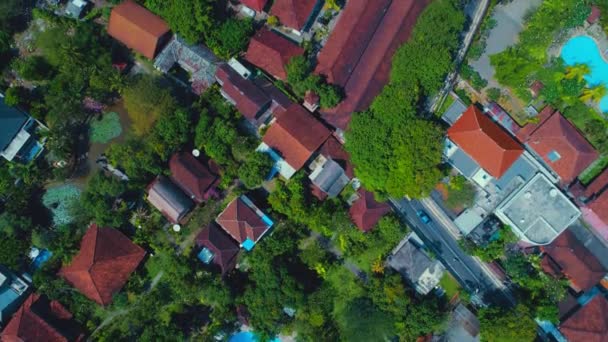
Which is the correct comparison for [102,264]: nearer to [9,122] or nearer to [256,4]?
[9,122]

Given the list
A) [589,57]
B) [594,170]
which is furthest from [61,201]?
[589,57]

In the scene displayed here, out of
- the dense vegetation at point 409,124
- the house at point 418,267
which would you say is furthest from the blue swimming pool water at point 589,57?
the house at point 418,267

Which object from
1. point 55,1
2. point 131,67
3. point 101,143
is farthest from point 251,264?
point 55,1

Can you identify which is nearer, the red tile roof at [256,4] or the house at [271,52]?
the house at [271,52]

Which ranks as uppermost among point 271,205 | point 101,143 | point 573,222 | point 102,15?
point 102,15

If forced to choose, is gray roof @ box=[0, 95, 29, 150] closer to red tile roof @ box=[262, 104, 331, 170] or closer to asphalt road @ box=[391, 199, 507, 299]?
red tile roof @ box=[262, 104, 331, 170]

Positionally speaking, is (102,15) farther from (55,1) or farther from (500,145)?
(500,145)

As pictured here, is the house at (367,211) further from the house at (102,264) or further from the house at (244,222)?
the house at (102,264)

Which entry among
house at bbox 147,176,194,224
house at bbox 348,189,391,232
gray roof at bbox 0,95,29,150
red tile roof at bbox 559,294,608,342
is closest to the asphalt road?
house at bbox 348,189,391,232
